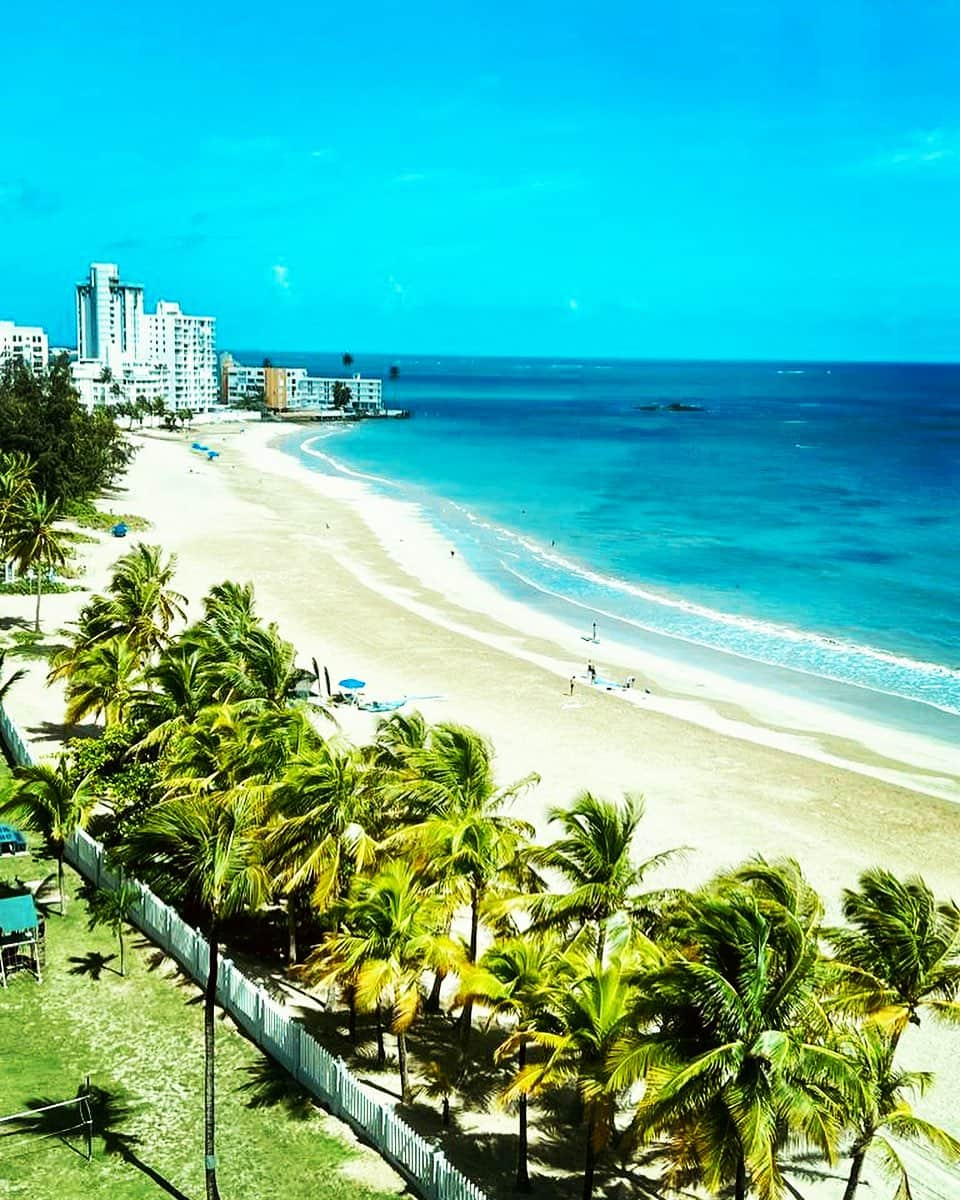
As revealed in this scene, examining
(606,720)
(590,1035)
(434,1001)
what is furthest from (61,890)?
(606,720)

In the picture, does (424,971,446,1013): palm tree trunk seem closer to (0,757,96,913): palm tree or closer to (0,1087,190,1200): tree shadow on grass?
(0,1087,190,1200): tree shadow on grass

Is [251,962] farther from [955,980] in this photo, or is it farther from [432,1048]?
[955,980]

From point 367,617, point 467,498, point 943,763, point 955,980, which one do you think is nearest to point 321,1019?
point 955,980

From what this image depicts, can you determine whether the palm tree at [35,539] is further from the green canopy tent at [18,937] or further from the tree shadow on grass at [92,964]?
the tree shadow on grass at [92,964]

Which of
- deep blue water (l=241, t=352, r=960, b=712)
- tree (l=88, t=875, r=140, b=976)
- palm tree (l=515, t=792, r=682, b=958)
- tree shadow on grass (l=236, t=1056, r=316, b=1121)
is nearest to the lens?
palm tree (l=515, t=792, r=682, b=958)

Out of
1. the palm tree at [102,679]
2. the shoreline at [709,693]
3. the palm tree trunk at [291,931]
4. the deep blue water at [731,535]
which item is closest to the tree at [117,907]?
the palm tree trunk at [291,931]

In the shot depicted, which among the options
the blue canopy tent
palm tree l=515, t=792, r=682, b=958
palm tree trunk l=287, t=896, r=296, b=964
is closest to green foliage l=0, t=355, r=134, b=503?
the blue canopy tent
